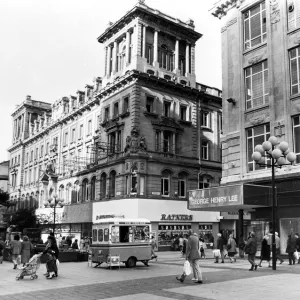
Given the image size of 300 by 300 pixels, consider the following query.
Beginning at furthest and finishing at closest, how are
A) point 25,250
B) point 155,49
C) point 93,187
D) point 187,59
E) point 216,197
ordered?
point 187,59 < point 93,187 < point 155,49 < point 216,197 < point 25,250

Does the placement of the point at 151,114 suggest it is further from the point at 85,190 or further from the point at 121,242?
the point at 121,242

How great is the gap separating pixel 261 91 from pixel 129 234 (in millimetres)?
13317

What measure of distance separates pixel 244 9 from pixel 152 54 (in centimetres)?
1630

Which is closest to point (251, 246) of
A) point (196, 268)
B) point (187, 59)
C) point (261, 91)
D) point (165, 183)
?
point (196, 268)

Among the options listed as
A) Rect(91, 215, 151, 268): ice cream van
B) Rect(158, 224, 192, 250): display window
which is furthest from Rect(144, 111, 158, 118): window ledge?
Rect(91, 215, 151, 268): ice cream van

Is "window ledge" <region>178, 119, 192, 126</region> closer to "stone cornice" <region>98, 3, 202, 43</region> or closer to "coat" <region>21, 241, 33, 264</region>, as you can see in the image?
"stone cornice" <region>98, 3, 202, 43</region>

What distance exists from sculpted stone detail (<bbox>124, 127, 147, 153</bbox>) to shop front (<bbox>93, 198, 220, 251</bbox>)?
4768 millimetres

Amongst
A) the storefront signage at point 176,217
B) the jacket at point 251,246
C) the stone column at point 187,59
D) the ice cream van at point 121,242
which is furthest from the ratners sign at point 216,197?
the stone column at point 187,59

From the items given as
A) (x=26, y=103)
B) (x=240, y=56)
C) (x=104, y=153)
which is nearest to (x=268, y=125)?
(x=240, y=56)

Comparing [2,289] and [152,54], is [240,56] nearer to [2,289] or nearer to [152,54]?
[152,54]

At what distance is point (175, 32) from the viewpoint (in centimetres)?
4731

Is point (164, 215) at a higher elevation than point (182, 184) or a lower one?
lower

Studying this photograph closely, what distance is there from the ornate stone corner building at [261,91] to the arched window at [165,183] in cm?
1361

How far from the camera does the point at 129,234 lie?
877 inches
